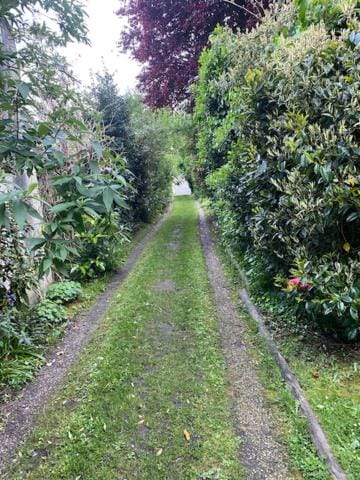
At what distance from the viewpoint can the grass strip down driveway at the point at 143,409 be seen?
198 cm

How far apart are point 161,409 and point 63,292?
2633mm

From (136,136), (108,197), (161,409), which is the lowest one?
(161,409)

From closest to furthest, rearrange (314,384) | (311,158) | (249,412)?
(249,412) < (314,384) < (311,158)

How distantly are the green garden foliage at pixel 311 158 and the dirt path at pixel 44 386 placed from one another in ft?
7.55

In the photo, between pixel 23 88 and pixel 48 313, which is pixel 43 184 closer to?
pixel 48 313

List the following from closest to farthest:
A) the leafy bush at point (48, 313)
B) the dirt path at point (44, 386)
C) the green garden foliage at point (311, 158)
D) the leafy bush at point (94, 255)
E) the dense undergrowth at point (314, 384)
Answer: the dense undergrowth at point (314, 384), the dirt path at point (44, 386), the green garden foliage at point (311, 158), the leafy bush at point (48, 313), the leafy bush at point (94, 255)

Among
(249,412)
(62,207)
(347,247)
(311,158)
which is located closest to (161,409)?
(249,412)

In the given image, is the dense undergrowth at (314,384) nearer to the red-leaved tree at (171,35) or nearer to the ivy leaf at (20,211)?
the ivy leaf at (20,211)

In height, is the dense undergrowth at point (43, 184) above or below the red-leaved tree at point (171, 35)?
below

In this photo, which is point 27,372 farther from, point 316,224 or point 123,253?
point 123,253

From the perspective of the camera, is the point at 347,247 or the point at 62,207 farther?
the point at 347,247

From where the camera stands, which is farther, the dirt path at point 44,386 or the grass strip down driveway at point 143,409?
the dirt path at point 44,386

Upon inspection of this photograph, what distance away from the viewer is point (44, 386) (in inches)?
113

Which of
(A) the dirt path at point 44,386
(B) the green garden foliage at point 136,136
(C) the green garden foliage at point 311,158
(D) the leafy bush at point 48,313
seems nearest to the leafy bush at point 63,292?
(D) the leafy bush at point 48,313
